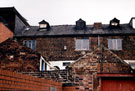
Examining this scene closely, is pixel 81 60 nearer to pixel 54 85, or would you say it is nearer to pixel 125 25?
pixel 54 85

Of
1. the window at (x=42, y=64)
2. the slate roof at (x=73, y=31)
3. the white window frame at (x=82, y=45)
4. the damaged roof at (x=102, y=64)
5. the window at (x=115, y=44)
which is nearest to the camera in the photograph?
the damaged roof at (x=102, y=64)

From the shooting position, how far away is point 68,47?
29406mm

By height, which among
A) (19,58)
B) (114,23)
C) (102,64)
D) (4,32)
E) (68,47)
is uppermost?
(114,23)

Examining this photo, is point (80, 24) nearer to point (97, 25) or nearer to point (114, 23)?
point (97, 25)

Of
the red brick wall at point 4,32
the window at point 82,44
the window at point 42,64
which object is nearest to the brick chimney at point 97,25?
the window at point 82,44

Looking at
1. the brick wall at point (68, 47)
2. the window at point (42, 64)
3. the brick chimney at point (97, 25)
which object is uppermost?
the brick chimney at point (97, 25)

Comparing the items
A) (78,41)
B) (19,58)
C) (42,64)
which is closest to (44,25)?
(78,41)

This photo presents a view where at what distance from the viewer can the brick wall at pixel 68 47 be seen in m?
28.7

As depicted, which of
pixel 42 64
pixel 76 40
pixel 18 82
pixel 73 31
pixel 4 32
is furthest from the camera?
pixel 73 31

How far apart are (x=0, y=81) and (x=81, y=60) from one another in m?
10.8

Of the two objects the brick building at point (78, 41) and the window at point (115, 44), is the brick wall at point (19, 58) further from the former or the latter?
the window at point (115, 44)

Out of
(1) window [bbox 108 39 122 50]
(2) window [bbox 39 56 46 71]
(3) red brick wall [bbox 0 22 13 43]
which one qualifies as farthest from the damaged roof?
(3) red brick wall [bbox 0 22 13 43]

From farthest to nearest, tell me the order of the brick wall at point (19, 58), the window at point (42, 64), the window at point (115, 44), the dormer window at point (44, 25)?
the dormer window at point (44, 25)
the window at point (115, 44)
the window at point (42, 64)
the brick wall at point (19, 58)

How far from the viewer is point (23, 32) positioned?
31.2m
